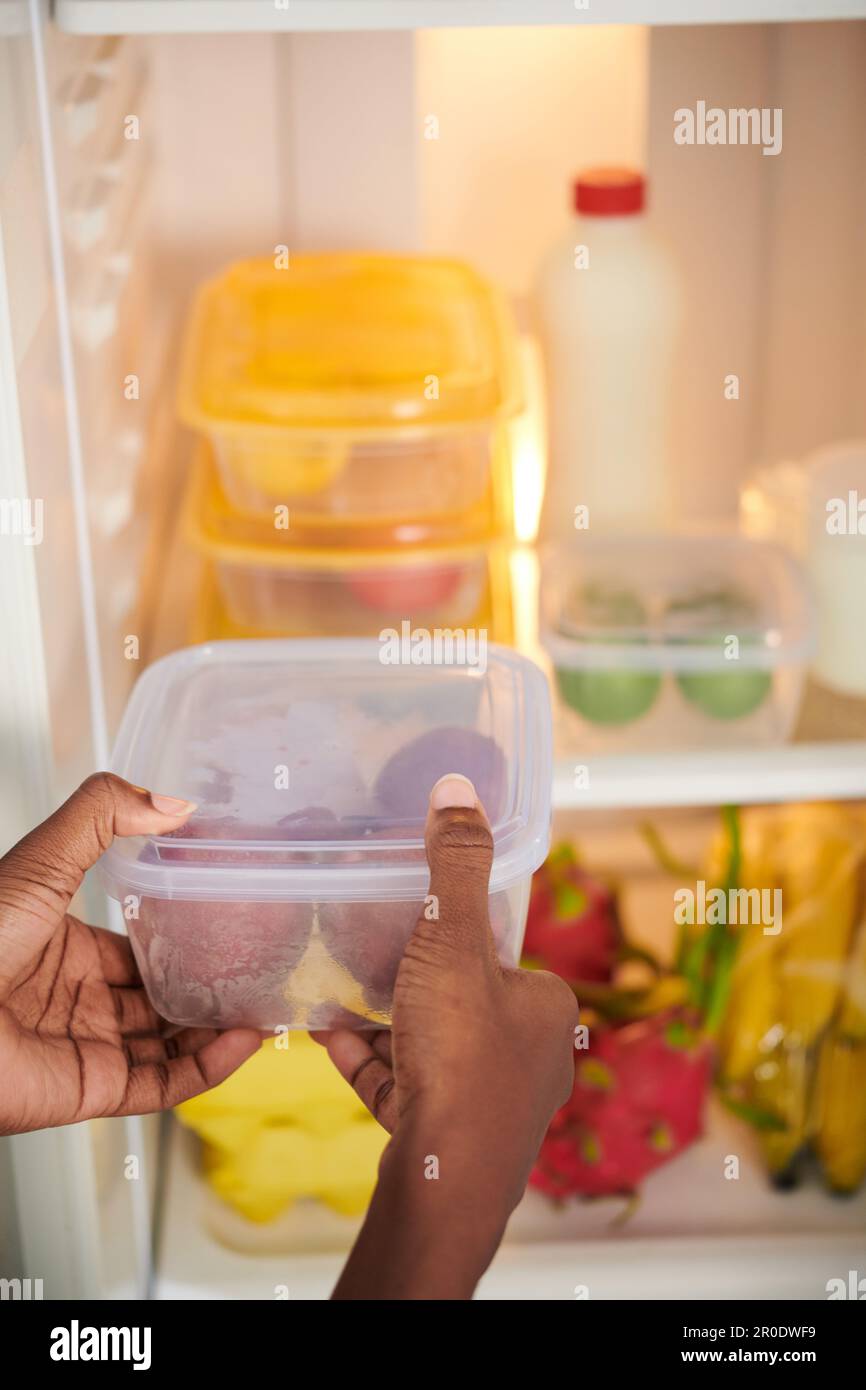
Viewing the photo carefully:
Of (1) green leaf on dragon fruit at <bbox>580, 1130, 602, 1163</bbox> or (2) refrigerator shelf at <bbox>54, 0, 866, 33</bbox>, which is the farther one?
(1) green leaf on dragon fruit at <bbox>580, 1130, 602, 1163</bbox>

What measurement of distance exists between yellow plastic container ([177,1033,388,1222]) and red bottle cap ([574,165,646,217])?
639 millimetres

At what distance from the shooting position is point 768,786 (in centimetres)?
91

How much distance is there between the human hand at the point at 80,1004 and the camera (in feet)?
2.07

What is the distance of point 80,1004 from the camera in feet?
2.35

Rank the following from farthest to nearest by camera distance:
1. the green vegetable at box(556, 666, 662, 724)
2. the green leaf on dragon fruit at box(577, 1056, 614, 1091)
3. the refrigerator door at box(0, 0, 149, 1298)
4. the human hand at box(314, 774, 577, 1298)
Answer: the green leaf on dragon fruit at box(577, 1056, 614, 1091) → the green vegetable at box(556, 666, 662, 724) → the refrigerator door at box(0, 0, 149, 1298) → the human hand at box(314, 774, 577, 1298)

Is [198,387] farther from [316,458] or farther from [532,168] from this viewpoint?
[532,168]

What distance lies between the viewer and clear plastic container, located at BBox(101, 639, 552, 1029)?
63 cm

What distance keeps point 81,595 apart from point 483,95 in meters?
0.65

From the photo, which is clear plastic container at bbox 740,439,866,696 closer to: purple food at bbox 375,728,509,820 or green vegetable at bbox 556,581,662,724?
green vegetable at bbox 556,581,662,724

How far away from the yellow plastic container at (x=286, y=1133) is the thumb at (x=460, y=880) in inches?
16.9

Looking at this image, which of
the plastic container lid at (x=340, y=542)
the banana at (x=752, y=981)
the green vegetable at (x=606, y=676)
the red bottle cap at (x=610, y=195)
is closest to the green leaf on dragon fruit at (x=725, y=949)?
the banana at (x=752, y=981)

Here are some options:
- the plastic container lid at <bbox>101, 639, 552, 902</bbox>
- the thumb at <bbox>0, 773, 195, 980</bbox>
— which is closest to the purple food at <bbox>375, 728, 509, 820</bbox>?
the plastic container lid at <bbox>101, 639, 552, 902</bbox>

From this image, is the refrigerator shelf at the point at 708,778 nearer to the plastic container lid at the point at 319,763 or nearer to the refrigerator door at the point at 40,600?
the plastic container lid at the point at 319,763
